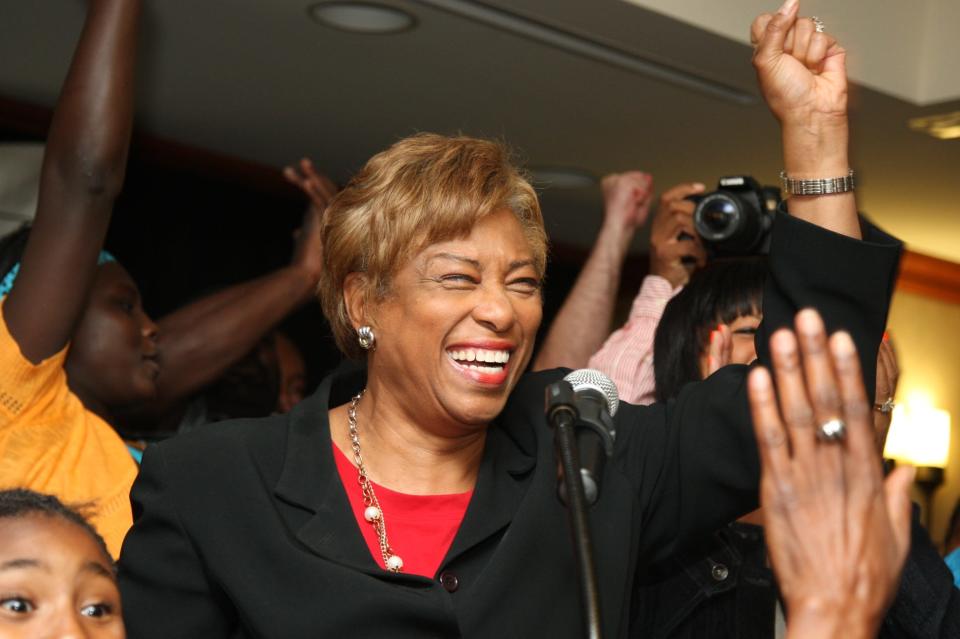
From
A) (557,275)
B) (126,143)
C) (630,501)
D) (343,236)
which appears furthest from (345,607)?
(557,275)

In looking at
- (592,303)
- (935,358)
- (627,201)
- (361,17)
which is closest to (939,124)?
(627,201)

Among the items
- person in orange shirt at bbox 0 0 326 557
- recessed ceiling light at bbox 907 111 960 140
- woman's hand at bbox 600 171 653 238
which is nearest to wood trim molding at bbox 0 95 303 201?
person in orange shirt at bbox 0 0 326 557

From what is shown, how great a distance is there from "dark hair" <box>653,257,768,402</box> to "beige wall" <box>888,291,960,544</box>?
4913 millimetres

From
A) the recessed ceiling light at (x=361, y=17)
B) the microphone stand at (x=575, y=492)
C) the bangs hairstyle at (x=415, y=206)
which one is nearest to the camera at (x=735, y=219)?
the bangs hairstyle at (x=415, y=206)

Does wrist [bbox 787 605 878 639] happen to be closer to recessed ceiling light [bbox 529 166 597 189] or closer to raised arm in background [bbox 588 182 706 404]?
raised arm in background [bbox 588 182 706 404]

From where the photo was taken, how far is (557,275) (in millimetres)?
6613

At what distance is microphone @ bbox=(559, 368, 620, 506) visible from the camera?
129cm

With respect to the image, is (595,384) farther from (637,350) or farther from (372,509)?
(637,350)

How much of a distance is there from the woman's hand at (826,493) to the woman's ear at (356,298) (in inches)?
30.8

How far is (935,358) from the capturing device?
7.20 m

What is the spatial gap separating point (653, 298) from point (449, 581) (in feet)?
4.02

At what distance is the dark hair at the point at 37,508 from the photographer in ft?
5.43

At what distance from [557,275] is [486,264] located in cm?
486

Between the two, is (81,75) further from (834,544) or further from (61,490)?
(834,544)
